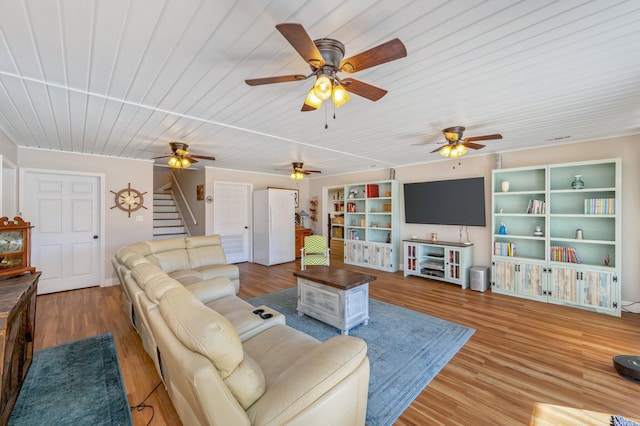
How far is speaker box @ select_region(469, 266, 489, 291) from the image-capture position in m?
4.55

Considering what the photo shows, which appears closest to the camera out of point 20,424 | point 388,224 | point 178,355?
point 178,355

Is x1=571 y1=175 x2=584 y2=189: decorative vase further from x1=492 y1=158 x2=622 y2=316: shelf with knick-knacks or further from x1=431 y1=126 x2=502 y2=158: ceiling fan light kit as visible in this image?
x1=431 y1=126 x2=502 y2=158: ceiling fan light kit

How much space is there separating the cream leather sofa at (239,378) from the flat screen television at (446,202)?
14.6 ft

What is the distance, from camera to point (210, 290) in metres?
2.79

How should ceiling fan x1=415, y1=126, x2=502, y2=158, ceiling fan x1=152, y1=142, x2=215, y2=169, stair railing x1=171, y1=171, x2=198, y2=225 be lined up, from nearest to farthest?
1. ceiling fan x1=415, y1=126, x2=502, y2=158
2. ceiling fan x1=152, y1=142, x2=215, y2=169
3. stair railing x1=171, y1=171, x2=198, y2=225

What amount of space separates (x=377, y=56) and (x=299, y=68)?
2.42 ft

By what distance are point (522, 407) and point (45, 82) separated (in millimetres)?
4498

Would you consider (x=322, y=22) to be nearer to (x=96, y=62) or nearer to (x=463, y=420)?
(x=96, y=62)

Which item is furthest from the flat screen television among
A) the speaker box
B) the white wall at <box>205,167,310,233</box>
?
the white wall at <box>205,167,310,233</box>

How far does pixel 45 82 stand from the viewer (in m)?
2.09

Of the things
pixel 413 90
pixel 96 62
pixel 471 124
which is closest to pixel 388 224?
pixel 471 124

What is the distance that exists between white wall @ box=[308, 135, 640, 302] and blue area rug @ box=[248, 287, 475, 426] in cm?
245

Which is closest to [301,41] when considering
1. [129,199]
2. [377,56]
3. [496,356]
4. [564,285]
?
[377,56]

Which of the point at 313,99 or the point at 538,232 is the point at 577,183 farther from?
the point at 313,99
